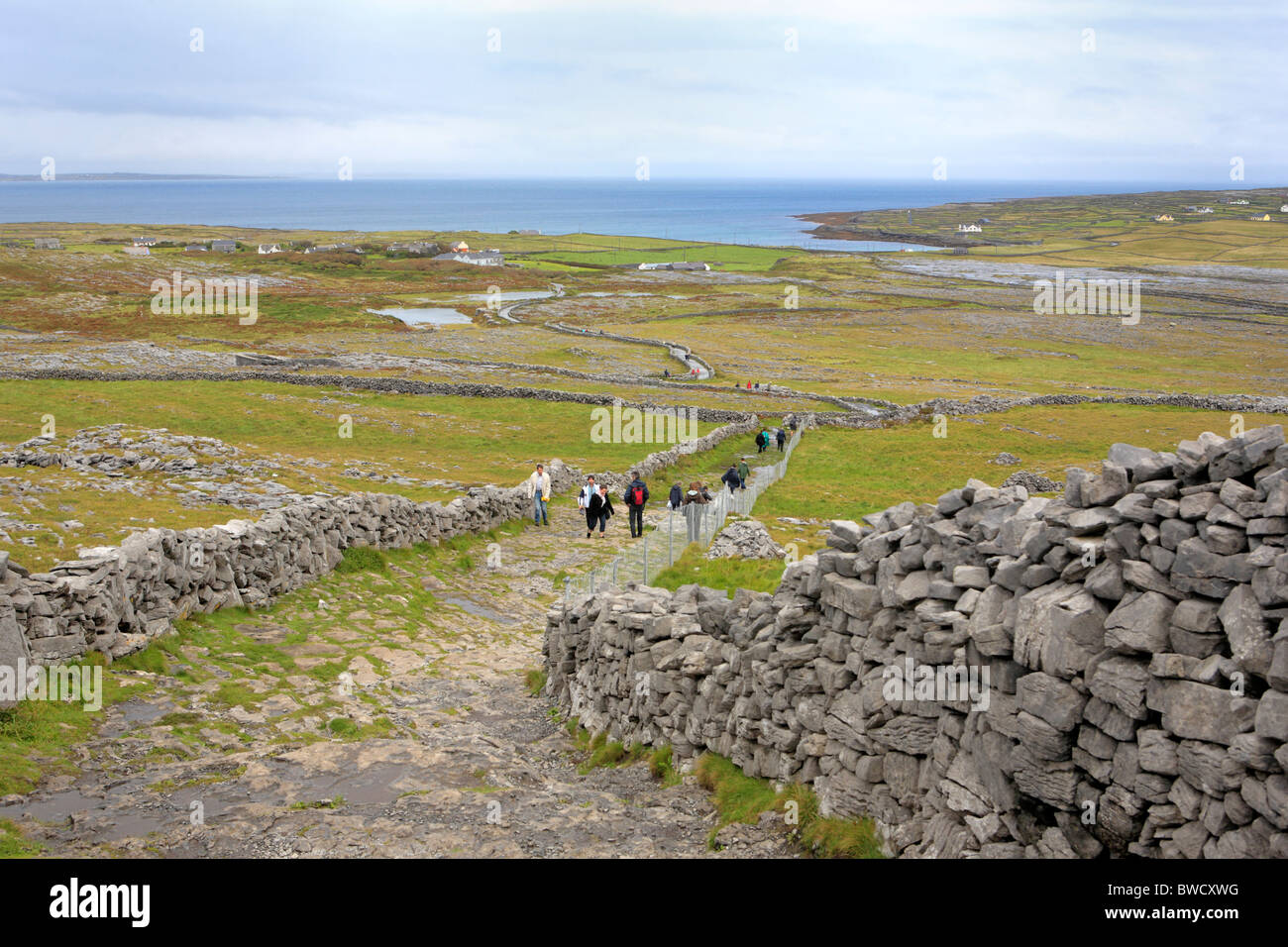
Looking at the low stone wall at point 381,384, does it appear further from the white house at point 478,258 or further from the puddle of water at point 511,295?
the white house at point 478,258

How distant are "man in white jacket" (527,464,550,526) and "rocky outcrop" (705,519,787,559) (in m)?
7.63

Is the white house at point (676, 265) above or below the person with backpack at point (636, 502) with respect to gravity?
above

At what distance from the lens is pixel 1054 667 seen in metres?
9.16


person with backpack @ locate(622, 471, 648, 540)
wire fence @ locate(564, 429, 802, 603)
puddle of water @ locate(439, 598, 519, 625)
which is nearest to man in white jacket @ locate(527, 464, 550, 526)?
person with backpack @ locate(622, 471, 648, 540)

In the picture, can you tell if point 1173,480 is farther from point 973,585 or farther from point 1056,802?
point 1056,802

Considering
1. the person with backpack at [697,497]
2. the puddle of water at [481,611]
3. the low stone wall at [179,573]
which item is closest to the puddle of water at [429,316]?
the person with backpack at [697,497]

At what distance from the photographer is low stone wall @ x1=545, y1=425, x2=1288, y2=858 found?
26.2 feet

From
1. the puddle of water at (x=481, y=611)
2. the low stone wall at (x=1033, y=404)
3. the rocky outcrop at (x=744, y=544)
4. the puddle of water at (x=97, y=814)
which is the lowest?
the puddle of water at (x=481, y=611)

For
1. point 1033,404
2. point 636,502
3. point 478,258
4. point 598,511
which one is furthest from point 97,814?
point 478,258

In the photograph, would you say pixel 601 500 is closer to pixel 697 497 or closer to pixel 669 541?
pixel 697 497

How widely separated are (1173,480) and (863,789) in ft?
15.9

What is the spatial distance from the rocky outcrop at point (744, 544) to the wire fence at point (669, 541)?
23.4 inches

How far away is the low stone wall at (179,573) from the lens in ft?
49.0

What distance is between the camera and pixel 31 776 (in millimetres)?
12312
